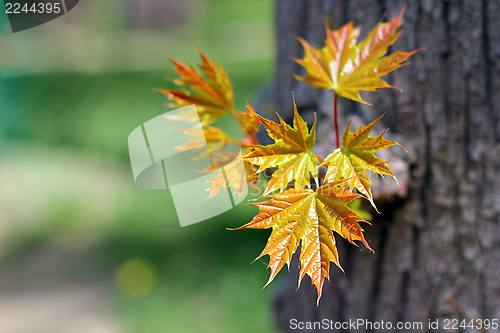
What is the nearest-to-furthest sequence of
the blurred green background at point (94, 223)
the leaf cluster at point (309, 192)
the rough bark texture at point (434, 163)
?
the leaf cluster at point (309, 192)
the rough bark texture at point (434, 163)
the blurred green background at point (94, 223)

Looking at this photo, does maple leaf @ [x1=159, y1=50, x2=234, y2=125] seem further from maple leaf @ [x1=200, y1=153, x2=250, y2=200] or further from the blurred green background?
the blurred green background

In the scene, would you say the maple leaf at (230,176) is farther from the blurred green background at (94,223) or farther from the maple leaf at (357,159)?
the blurred green background at (94,223)

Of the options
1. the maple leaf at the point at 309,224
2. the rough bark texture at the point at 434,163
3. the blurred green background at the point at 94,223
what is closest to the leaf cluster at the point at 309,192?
the maple leaf at the point at 309,224

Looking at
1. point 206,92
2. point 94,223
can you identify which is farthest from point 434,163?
point 94,223

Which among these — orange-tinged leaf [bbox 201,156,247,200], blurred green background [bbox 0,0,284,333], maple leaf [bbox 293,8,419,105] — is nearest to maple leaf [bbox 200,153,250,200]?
orange-tinged leaf [bbox 201,156,247,200]

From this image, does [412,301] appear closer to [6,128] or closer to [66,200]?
[66,200]
